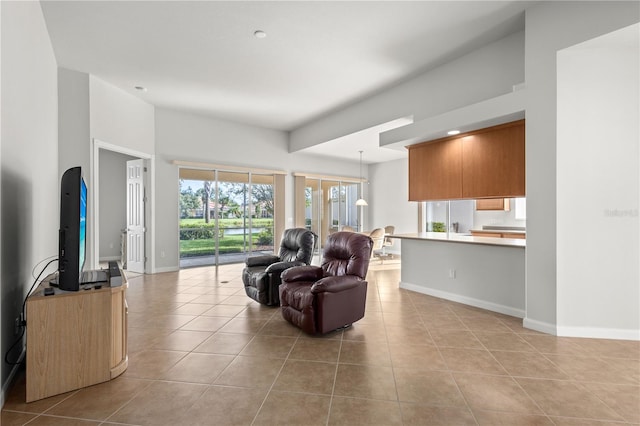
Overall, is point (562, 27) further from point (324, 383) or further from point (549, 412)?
point (324, 383)

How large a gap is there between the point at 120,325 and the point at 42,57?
10.0 feet

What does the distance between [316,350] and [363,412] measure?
0.93 m

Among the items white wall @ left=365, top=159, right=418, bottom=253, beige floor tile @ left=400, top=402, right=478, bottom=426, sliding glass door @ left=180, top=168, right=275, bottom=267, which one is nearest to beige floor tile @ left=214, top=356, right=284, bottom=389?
beige floor tile @ left=400, top=402, right=478, bottom=426

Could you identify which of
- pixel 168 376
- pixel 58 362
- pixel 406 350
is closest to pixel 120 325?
pixel 58 362

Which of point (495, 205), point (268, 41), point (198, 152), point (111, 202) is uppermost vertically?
point (268, 41)

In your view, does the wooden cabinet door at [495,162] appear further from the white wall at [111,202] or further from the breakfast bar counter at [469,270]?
the white wall at [111,202]

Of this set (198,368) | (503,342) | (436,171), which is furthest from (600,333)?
(198,368)

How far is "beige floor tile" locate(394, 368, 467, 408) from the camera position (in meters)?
2.00

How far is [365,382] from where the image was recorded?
2.22m

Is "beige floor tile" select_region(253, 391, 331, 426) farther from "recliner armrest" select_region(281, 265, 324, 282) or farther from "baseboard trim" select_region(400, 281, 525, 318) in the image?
"baseboard trim" select_region(400, 281, 525, 318)

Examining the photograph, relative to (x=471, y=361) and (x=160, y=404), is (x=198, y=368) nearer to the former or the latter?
(x=160, y=404)

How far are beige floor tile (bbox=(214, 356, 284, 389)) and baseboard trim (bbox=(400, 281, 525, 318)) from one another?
9.23 ft

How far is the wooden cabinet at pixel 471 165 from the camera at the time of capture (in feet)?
12.2

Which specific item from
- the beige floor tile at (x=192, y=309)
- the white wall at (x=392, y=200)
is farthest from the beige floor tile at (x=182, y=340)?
the white wall at (x=392, y=200)
